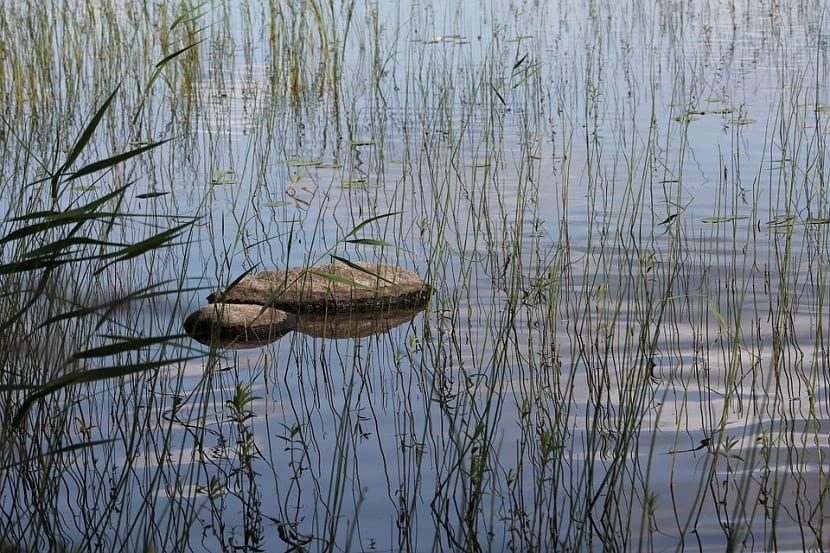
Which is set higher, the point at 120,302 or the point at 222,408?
the point at 120,302

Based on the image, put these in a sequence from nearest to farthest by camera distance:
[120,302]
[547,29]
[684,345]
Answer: [120,302]
[684,345]
[547,29]

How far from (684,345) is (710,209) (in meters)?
1.53

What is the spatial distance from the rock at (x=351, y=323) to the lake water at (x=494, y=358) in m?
0.06

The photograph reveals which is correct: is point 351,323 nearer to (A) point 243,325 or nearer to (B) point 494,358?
(A) point 243,325

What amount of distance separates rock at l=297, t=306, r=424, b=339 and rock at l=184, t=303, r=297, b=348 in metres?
0.06

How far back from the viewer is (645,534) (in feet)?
7.45

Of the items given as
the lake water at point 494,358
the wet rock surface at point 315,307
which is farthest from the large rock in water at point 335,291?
the lake water at point 494,358

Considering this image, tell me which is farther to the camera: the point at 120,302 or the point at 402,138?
the point at 402,138

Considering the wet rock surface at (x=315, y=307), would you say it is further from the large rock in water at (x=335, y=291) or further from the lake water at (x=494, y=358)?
the lake water at (x=494, y=358)

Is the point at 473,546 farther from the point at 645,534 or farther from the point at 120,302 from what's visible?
the point at 120,302

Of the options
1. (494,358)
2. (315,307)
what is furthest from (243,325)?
(494,358)

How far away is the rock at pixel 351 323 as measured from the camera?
3.51 metres

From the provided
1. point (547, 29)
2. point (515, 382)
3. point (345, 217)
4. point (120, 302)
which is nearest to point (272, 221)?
point (345, 217)

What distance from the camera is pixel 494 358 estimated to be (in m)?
2.35
